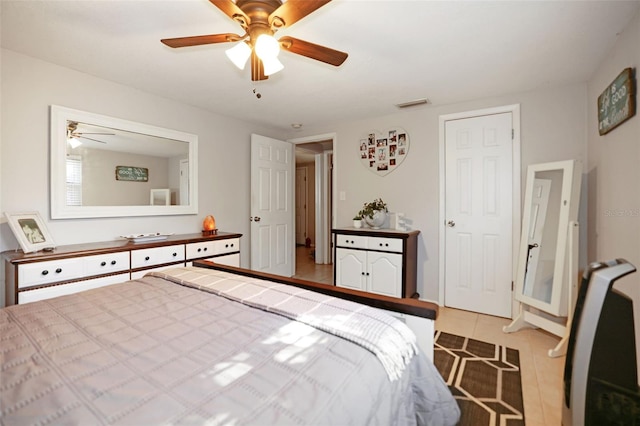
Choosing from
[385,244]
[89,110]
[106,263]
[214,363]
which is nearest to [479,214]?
[385,244]

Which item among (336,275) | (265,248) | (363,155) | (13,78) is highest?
(13,78)

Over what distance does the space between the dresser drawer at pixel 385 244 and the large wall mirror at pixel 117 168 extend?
2018 millimetres

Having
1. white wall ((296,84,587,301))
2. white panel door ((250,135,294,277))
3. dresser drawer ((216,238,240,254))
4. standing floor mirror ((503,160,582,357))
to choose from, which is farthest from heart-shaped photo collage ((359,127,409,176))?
dresser drawer ((216,238,240,254))

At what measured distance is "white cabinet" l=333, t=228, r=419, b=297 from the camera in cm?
315

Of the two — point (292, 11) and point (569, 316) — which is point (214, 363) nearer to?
point (292, 11)

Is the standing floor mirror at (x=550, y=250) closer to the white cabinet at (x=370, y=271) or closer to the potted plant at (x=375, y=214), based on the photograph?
the white cabinet at (x=370, y=271)

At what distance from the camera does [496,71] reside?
8.07ft

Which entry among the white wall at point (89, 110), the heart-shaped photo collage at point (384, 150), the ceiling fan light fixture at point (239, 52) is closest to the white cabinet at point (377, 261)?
the heart-shaped photo collage at point (384, 150)

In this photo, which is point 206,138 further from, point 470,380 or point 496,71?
point 470,380

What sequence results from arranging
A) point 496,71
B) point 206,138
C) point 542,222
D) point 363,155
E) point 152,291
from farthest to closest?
point 363,155, point 206,138, point 542,222, point 496,71, point 152,291

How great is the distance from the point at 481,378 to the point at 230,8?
2.53 metres

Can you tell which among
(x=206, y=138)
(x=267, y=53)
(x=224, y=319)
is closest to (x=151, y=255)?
(x=206, y=138)

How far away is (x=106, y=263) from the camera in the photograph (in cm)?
230

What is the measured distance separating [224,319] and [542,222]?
110 inches
